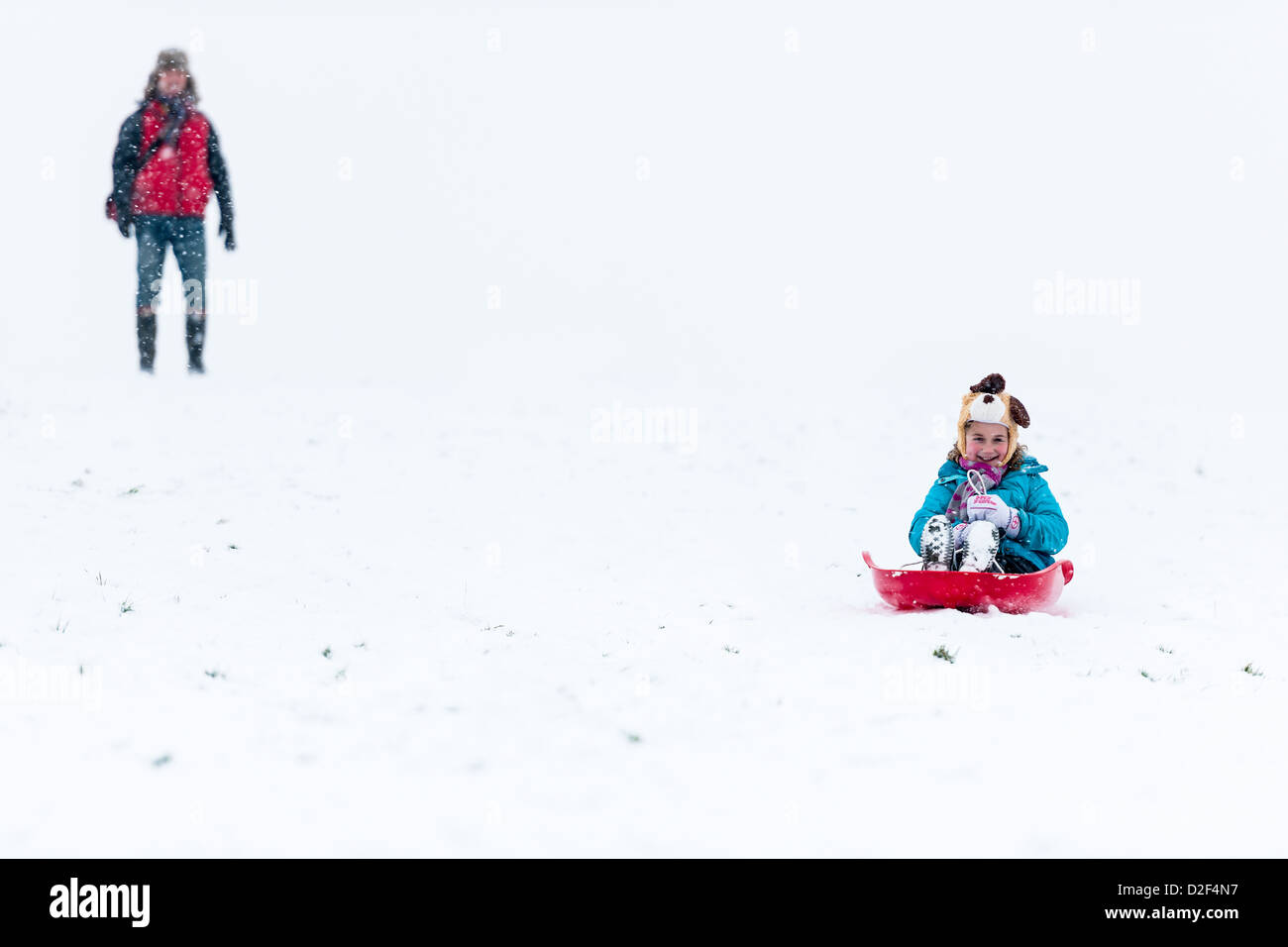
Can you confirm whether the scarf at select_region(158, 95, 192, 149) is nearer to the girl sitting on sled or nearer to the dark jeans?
the dark jeans

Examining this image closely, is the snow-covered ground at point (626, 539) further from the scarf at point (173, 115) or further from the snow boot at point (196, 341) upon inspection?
the scarf at point (173, 115)

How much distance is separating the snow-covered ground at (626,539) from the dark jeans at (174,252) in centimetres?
96

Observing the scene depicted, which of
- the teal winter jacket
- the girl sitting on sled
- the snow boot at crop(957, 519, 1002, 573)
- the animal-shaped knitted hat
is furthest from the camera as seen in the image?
the animal-shaped knitted hat

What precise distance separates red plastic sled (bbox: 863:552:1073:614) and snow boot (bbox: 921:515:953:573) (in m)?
0.28

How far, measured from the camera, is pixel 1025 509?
6625mm

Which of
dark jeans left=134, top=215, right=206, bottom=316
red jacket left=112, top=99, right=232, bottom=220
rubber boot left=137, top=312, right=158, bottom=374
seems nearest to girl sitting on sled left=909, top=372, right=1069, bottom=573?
dark jeans left=134, top=215, right=206, bottom=316

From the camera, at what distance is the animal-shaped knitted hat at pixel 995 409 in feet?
21.6

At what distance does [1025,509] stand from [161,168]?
8543 mm

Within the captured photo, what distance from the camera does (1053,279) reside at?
27.3 meters

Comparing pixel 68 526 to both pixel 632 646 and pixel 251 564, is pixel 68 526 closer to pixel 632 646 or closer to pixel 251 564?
pixel 251 564

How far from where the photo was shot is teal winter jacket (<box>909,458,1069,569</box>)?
6.42 meters

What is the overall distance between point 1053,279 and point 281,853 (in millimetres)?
27555
